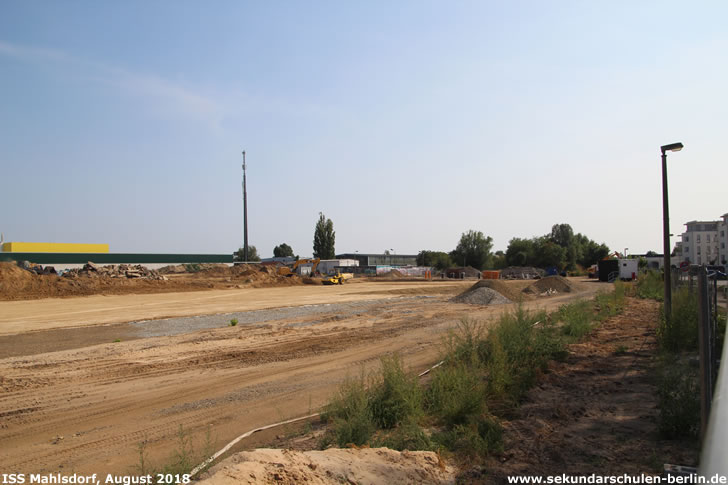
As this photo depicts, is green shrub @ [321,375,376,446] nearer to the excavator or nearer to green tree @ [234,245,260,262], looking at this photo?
the excavator

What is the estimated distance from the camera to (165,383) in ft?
36.8

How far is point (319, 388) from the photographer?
417 inches

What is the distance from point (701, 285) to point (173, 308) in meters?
32.1

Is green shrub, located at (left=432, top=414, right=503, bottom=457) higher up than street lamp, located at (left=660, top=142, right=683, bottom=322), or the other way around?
street lamp, located at (left=660, top=142, right=683, bottom=322)

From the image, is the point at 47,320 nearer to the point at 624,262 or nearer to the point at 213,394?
the point at 213,394

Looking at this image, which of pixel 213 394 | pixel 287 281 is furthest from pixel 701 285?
pixel 287 281

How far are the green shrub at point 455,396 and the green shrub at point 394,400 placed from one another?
35 cm

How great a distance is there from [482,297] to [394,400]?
27.6 m

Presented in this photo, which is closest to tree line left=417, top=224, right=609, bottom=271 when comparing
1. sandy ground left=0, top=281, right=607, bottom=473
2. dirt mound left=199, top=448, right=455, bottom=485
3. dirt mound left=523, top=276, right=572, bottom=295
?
dirt mound left=523, top=276, right=572, bottom=295

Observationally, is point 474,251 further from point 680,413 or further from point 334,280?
point 680,413

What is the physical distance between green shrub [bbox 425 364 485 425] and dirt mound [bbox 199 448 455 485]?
1533 mm

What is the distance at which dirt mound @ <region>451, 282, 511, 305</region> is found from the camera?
3356 centimetres

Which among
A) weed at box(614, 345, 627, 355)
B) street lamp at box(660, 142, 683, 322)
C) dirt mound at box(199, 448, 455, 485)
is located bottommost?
weed at box(614, 345, 627, 355)

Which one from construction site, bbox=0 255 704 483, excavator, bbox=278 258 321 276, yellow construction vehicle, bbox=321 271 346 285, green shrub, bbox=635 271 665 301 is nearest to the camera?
construction site, bbox=0 255 704 483
